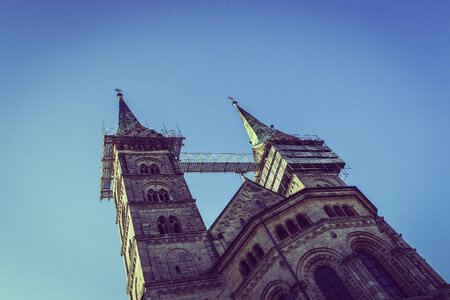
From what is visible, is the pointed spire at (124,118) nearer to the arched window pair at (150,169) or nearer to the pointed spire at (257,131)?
the arched window pair at (150,169)

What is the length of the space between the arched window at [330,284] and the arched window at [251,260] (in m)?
4.01

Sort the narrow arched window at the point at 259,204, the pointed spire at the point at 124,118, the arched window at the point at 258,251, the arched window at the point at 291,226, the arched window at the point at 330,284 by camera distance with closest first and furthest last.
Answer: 1. the arched window at the point at 330,284
2. the arched window at the point at 291,226
3. the arched window at the point at 258,251
4. the narrow arched window at the point at 259,204
5. the pointed spire at the point at 124,118

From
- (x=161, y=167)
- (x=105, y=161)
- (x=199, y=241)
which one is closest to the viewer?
(x=199, y=241)

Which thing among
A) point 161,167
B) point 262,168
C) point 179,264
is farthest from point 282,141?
point 179,264

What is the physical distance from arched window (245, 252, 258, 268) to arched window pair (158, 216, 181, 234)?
7111 mm

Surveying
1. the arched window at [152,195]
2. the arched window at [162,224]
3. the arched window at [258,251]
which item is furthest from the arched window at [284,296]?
the arched window at [152,195]

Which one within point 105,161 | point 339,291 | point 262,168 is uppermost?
point 105,161

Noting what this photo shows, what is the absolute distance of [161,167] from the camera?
37406 millimetres

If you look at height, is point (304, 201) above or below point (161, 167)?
below

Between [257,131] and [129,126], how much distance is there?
13.5 m

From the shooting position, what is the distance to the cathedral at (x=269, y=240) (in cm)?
2131

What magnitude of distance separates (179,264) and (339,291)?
35.8 ft

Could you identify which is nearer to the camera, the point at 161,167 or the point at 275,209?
the point at 275,209

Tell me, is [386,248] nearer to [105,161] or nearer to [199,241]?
[199,241]
